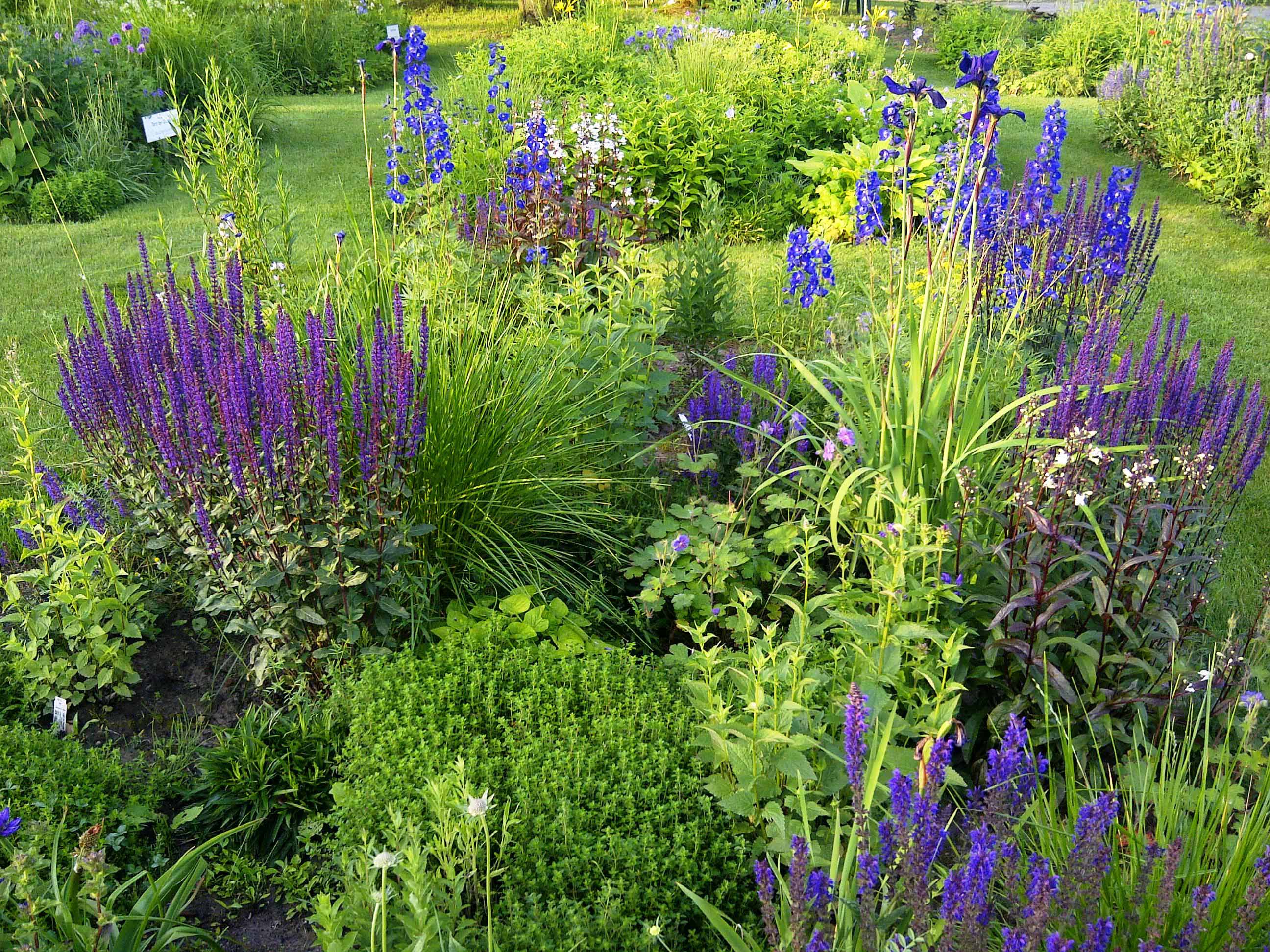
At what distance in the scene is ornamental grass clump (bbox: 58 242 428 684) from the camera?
2.75 metres

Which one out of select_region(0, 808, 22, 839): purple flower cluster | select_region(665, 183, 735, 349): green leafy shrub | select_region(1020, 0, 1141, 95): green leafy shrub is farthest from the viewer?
select_region(1020, 0, 1141, 95): green leafy shrub

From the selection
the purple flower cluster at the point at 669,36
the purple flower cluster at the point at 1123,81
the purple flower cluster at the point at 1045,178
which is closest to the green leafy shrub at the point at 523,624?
the purple flower cluster at the point at 1045,178

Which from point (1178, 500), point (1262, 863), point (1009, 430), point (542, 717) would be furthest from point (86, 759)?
point (1009, 430)

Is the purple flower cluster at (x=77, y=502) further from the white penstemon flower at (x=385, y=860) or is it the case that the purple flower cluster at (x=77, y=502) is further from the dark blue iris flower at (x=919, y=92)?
the dark blue iris flower at (x=919, y=92)

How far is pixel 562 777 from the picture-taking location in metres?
2.38

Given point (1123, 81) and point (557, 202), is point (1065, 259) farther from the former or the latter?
point (1123, 81)

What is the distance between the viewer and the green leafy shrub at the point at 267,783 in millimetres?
2650

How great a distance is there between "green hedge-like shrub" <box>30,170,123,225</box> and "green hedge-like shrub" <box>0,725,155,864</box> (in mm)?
5730

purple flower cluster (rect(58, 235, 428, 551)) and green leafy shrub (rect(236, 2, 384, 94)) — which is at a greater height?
green leafy shrub (rect(236, 2, 384, 94))

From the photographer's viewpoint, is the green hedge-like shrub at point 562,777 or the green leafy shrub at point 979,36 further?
the green leafy shrub at point 979,36

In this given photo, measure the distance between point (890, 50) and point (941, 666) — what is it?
44.9ft

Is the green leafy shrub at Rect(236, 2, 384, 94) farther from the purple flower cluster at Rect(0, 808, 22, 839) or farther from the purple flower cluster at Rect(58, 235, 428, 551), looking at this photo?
the purple flower cluster at Rect(0, 808, 22, 839)

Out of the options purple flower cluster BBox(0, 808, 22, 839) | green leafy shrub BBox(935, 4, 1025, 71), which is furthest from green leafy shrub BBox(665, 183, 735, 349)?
green leafy shrub BBox(935, 4, 1025, 71)

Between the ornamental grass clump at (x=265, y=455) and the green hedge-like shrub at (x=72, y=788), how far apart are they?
462mm
